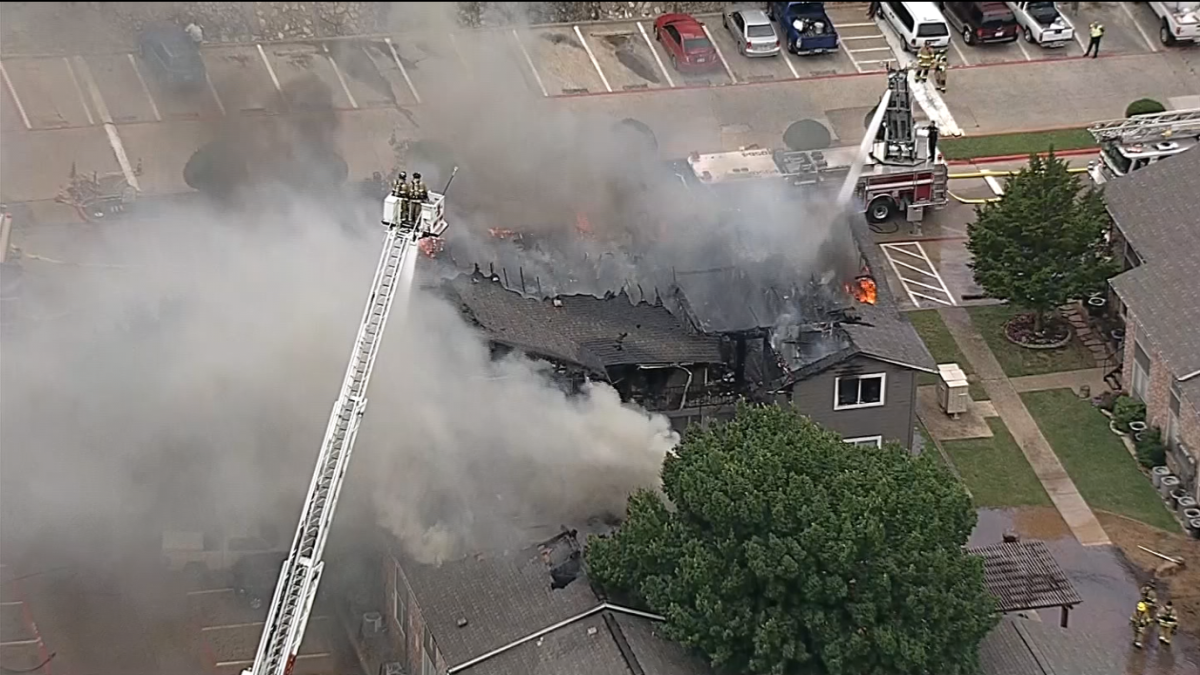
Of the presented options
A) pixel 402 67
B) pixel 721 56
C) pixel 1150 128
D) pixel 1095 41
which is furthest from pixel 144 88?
pixel 1095 41

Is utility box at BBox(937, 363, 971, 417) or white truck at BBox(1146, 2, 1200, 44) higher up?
white truck at BBox(1146, 2, 1200, 44)

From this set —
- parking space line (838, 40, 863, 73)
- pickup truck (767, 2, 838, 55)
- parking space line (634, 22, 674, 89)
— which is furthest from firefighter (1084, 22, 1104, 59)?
parking space line (634, 22, 674, 89)

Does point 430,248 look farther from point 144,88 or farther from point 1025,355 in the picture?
point 144,88

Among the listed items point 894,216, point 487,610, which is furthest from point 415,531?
point 894,216

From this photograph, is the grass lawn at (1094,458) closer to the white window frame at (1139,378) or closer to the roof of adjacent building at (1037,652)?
the white window frame at (1139,378)

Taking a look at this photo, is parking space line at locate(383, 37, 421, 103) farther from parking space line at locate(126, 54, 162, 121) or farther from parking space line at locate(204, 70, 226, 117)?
parking space line at locate(126, 54, 162, 121)

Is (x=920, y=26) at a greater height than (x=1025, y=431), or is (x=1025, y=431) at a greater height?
(x=920, y=26)

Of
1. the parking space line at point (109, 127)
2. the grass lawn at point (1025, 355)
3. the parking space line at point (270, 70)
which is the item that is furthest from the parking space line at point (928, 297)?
the parking space line at point (109, 127)

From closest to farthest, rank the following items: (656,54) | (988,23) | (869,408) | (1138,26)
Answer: (869,408), (656,54), (988,23), (1138,26)
